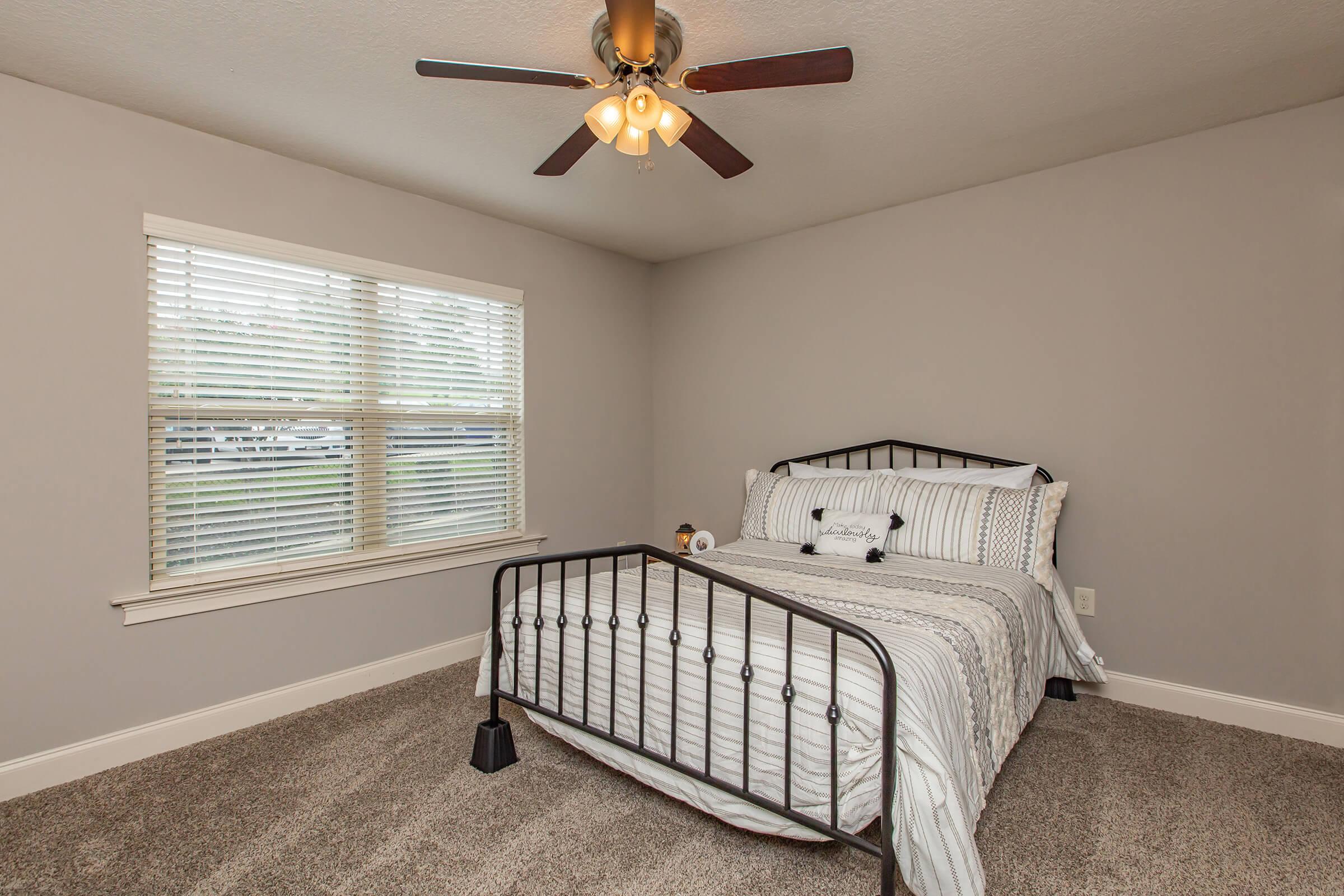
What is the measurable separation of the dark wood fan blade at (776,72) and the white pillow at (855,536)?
6.01ft

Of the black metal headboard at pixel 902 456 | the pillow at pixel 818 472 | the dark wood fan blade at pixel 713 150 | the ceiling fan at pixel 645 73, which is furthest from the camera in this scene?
the pillow at pixel 818 472

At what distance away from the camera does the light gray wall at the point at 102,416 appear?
2203 mm

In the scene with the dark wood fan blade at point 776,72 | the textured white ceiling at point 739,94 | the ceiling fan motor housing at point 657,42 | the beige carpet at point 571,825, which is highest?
the textured white ceiling at point 739,94

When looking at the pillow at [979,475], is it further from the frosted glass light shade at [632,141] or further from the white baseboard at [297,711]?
the frosted glass light shade at [632,141]

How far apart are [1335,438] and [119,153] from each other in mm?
4583

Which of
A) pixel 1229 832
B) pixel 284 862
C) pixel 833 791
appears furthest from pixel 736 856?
pixel 1229 832

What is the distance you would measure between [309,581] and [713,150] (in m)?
2.46

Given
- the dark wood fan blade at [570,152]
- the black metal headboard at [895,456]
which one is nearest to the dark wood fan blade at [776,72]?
the dark wood fan blade at [570,152]

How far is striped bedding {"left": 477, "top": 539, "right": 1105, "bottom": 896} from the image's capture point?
1499mm

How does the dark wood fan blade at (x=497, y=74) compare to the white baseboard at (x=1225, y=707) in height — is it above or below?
above

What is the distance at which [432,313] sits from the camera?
335 centimetres

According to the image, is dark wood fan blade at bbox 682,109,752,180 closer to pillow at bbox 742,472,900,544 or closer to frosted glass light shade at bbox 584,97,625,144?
frosted glass light shade at bbox 584,97,625,144

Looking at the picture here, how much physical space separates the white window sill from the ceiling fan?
214 cm

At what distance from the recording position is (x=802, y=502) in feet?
10.8
